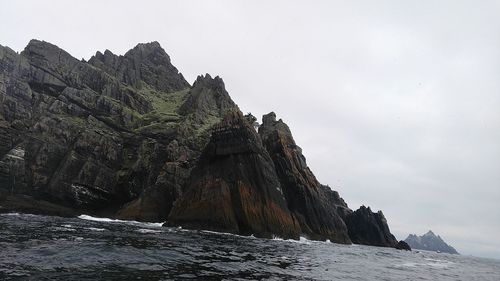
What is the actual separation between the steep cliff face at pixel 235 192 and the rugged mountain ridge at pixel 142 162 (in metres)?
0.22

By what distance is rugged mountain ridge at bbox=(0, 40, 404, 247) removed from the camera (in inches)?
2872

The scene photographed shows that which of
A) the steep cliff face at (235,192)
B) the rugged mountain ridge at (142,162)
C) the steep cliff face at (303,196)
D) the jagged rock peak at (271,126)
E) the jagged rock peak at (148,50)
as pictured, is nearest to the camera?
the steep cliff face at (235,192)

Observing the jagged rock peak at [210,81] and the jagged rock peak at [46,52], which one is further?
the jagged rock peak at [210,81]

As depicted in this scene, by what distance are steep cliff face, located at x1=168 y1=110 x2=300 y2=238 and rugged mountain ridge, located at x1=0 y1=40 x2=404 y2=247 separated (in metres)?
0.22

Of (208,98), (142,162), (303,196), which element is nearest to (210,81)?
(208,98)

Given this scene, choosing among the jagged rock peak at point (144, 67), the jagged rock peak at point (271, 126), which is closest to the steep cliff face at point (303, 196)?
the jagged rock peak at point (271, 126)

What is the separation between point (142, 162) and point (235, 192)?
110 feet

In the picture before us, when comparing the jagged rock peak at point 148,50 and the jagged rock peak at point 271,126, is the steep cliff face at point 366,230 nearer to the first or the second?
the jagged rock peak at point 271,126

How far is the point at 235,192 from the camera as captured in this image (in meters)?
72.5

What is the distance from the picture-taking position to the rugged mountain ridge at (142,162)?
7294 cm

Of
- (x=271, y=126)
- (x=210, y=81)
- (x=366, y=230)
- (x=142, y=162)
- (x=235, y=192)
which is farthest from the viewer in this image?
(x=210, y=81)

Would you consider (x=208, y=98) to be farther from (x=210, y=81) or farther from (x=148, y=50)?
(x=148, y=50)

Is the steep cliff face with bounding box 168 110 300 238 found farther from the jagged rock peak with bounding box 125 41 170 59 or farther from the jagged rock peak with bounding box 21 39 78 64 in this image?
the jagged rock peak with bounding box 125 41 170 59

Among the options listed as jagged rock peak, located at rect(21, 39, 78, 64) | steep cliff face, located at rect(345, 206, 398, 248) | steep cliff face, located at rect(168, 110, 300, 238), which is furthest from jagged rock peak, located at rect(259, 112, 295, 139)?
jagged rock peak, located at rect(21, 39, 78, 64)
